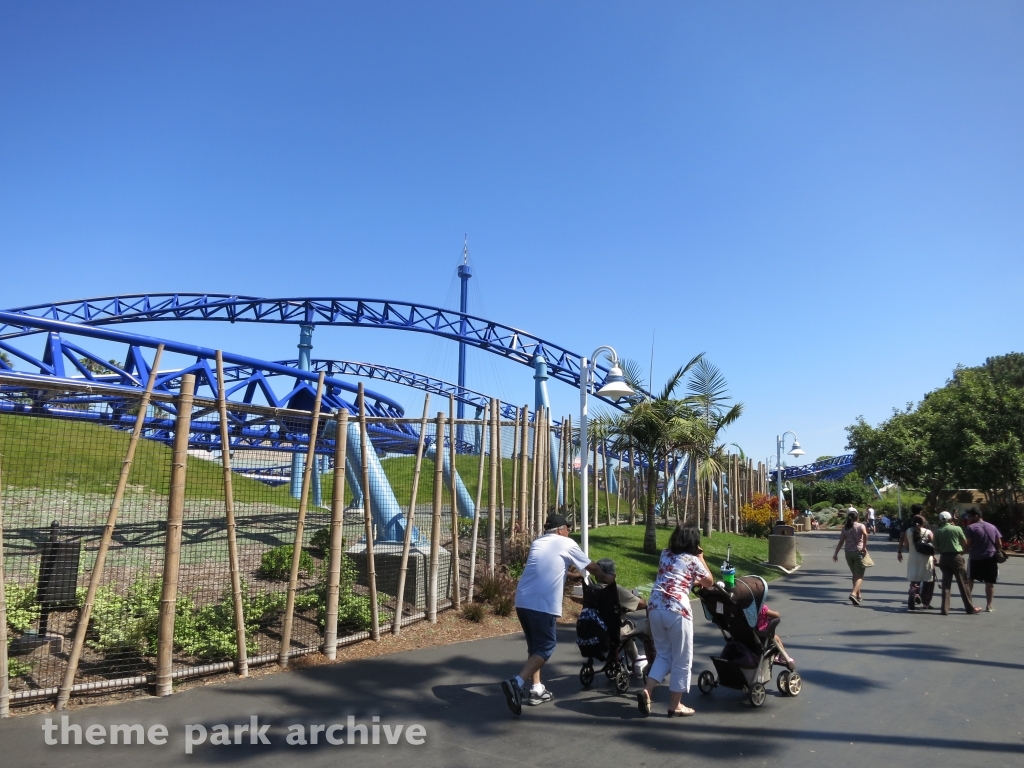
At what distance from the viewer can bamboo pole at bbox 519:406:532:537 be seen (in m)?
10.5

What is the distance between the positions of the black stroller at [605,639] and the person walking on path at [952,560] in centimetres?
684

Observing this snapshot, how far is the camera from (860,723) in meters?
5.46

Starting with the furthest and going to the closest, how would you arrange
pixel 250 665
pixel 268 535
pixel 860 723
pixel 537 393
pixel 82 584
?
pixel 537 393 → pixel 268 535 → pixel 82 584 → pixel 250 665 → pixel 860 723

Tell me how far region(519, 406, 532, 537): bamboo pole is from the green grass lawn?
1.50m

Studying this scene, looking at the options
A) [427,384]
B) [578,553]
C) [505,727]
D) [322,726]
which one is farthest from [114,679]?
[427,384]

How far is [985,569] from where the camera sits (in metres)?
10.9

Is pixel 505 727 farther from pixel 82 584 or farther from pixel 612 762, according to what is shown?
pixel 82 584

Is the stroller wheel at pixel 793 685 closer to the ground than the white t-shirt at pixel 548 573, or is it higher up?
closer to the ground

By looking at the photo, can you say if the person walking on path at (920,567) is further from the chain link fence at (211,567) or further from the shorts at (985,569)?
the chain link fence at (211,567)

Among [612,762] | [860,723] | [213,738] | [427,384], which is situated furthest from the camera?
[427,384]

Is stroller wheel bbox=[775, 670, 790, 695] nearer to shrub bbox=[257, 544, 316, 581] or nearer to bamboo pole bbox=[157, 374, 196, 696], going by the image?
bamboo pole bbox=[157, 374, 196, 696]

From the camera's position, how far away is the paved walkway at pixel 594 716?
15.6ft

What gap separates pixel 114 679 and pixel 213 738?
136 centimetres

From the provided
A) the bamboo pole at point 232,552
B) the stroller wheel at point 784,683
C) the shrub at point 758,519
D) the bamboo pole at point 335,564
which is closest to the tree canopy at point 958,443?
the shrub at point 758,519
